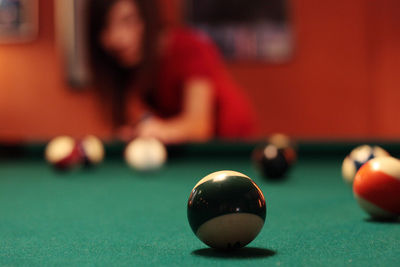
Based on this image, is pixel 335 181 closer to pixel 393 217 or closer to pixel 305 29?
pixel 393 217

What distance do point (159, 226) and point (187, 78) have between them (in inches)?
116

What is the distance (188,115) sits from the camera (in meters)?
4.23

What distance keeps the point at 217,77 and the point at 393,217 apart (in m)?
3.10

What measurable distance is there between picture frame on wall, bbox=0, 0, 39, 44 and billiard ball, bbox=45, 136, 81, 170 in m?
3.47

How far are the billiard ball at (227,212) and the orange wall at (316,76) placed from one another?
15.7ft

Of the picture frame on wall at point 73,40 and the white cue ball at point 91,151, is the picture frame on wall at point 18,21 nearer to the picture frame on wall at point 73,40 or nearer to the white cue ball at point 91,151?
the picture frame on wall at point 73,40

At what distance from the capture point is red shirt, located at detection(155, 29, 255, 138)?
4398 mm

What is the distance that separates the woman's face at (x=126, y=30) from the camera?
460 cm

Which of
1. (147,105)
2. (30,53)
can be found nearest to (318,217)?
(147,105)

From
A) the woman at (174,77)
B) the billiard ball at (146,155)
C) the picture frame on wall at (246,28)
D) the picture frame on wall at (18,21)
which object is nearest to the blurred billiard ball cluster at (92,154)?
the billiard ball at (146,155)

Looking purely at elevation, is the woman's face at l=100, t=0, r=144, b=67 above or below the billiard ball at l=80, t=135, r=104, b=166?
above

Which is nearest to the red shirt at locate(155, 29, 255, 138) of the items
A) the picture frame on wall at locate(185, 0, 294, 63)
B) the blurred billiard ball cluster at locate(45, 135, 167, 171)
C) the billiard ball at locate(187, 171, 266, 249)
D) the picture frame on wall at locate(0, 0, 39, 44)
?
the picture frame on wall at locate(185, 0, 294, 63)

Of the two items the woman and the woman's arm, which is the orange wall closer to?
the woman

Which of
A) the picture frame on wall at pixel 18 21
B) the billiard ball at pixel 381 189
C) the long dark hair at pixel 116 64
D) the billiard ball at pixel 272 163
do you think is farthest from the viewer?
the picture frame on wall at pixel 18 21
